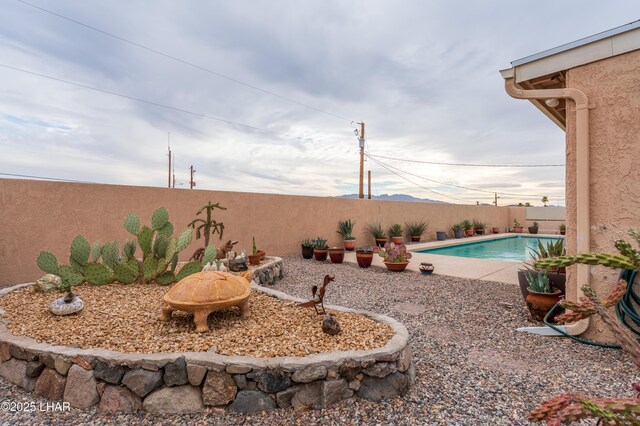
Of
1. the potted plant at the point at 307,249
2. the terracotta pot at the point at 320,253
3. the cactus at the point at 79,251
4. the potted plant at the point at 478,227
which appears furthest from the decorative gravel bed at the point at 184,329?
the potted plant at the point at 478,227

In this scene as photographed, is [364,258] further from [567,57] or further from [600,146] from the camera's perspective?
[567,57]

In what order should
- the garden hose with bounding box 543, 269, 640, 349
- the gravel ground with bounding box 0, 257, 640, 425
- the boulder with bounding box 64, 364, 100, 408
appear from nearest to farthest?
the gravel ground with bounding box 0, 257, 640, 425 < the boulder with bounding box 64, 364, 100, 408 < the garden hose with bounding box 543, 269, 640, 349

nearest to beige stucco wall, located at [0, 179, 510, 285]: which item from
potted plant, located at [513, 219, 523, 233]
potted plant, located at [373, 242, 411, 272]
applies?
potted plant, located at [373, 242, 411, 272]

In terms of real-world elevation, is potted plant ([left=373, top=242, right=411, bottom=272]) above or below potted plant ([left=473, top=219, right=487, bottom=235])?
below

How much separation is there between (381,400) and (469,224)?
1342 centimetres

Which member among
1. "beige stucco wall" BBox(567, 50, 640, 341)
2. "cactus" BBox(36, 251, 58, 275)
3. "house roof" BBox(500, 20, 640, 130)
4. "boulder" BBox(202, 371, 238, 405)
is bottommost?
"boulder" BBox(202, 371, 238, 405)

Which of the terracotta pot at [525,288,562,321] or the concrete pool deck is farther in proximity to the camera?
the concrete pool deck

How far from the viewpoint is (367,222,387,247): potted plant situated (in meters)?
9.79

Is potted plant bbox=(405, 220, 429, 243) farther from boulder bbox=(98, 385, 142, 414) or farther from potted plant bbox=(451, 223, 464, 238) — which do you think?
boulder bbox=(98, 385, 142, 414)

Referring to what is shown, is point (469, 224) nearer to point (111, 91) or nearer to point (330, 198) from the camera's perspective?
point (330, 198)

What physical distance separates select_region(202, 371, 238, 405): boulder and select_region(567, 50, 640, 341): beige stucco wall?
317cm

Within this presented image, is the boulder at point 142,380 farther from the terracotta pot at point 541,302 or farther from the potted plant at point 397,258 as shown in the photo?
the potted plant at point 397,258

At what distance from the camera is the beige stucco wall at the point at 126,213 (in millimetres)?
4894

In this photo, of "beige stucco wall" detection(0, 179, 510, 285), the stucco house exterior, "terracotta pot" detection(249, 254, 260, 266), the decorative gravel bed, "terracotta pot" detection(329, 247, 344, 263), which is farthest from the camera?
"terracotta pot" detection(329, 247, 344, 263)
